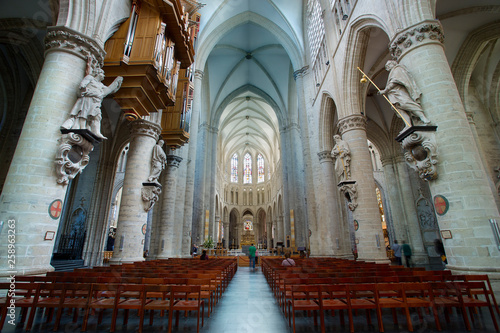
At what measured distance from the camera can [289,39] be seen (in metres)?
17.2

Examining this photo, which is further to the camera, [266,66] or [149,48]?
[266,66]

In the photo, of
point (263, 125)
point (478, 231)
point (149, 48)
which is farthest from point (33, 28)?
point (263, 125)

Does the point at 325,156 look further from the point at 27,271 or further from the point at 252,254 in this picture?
the point at 27,271

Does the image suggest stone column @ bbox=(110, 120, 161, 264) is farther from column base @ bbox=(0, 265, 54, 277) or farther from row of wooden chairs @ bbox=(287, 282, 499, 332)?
row of wooden chairs @ bbox=(287, 282, 499, 332)

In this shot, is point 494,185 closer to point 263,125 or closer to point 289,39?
point 289,39

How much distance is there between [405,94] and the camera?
536 centimetres

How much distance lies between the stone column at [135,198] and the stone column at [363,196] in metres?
7.43

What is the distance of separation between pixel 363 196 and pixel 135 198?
7.98 meters

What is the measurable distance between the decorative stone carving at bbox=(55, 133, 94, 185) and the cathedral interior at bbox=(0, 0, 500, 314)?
0.08 feet

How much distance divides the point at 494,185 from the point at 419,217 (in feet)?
16.0

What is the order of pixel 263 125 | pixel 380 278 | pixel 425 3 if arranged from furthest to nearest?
pixel 263 125 → pixel 425 3 → pixel 380 278

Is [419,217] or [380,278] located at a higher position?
[419,217]

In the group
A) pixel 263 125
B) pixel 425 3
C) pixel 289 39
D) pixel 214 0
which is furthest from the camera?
pixel 263 125

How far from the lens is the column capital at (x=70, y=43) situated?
5051 mm
